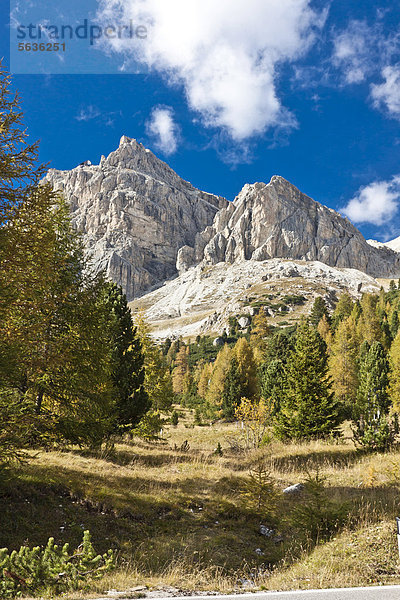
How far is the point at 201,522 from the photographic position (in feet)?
34.1

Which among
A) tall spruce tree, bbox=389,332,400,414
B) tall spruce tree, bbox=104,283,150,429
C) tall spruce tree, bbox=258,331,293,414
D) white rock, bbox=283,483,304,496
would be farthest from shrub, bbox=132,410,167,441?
tall spruce tree, bbox=389,332,400,414

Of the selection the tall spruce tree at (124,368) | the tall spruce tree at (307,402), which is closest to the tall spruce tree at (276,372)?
the tall spruce tree at (307,402)

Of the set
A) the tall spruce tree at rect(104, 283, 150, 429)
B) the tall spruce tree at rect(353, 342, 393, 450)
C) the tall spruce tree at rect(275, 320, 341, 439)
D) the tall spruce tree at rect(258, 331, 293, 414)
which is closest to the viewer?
the tall spruce tree at rect(104, 283, 150, 429)

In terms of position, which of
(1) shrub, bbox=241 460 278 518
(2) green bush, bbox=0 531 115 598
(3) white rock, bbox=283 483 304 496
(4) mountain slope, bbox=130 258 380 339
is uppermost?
(4) mountain slope, bbox=130 258 380 339

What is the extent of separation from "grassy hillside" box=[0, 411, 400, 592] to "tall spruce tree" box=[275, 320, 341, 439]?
5947mm

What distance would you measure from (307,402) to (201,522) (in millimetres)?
13128

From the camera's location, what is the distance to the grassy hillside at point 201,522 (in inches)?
264

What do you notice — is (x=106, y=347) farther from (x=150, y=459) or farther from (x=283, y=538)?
(x=283, y=538)

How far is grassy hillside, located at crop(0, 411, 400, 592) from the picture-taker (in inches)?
264

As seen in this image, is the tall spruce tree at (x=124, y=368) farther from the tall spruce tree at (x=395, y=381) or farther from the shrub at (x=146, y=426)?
the tall spruce tree at (x=395, y=381)

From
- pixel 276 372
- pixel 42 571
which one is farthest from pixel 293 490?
pixel 276 372

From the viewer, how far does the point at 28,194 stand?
28.6 feet

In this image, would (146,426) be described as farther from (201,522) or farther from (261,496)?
(261,496)

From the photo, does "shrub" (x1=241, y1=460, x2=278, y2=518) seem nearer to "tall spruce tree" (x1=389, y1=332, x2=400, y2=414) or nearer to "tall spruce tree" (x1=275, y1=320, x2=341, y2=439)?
"tall spruce tree" (x1=275, y1=320, x2=341, y2=439)
